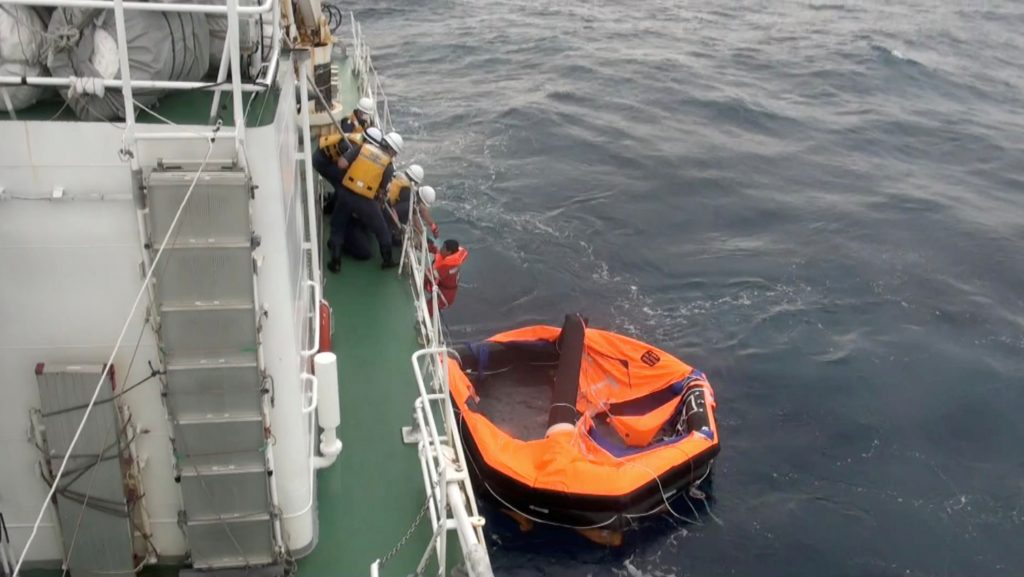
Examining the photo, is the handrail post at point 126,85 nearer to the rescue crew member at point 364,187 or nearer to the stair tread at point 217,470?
the stair tread at point 217,470

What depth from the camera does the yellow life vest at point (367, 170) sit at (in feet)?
31.3

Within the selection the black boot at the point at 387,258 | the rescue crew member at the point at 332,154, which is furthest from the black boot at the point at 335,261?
the rescue crew member at the point at 332,154

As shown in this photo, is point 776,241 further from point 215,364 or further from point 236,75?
point 236,75

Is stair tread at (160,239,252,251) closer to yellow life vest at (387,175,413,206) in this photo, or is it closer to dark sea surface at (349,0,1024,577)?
yellow life vest at (387,175,413,206)

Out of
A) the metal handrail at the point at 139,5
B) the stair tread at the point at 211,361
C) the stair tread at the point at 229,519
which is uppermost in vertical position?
the metal handrail at the point at 139,5

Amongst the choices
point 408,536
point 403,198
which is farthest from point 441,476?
point 403,198

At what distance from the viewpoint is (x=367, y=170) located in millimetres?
9562

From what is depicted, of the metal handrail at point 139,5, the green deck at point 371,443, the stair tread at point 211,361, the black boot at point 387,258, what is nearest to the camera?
the metal handrail at point 139,5

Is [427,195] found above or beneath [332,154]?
beneath

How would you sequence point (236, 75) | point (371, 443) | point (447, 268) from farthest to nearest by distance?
point (447, 268) → point (371, 443) → point (236, 75)

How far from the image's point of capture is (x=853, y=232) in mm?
17922

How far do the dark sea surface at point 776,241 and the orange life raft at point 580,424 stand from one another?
0.94 meters

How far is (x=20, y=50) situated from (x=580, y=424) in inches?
274

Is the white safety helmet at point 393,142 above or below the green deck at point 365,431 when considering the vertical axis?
above
